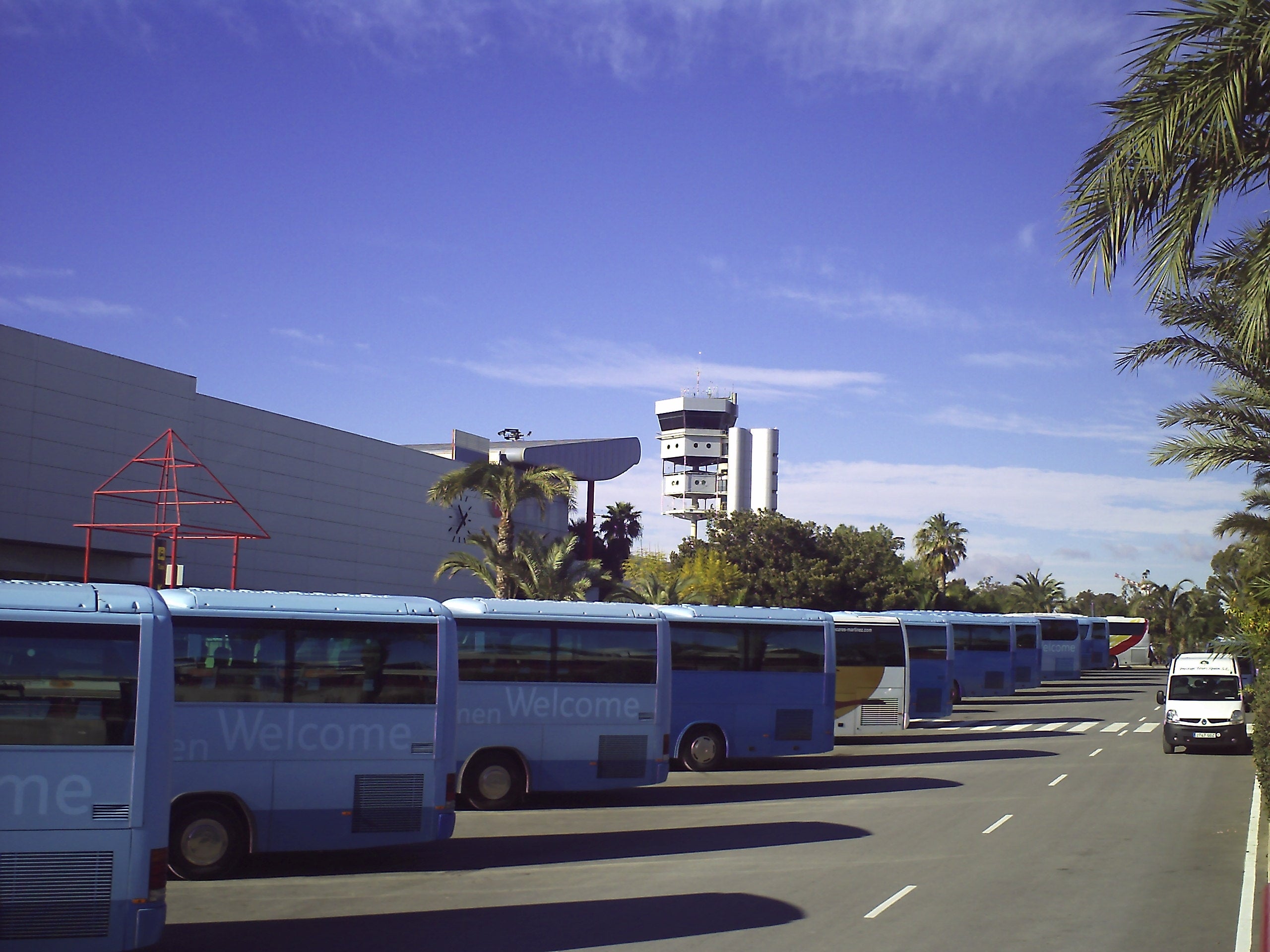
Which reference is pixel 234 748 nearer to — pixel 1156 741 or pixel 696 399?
pixel 1156 741

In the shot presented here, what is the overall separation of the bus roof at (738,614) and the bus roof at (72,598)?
13.7m

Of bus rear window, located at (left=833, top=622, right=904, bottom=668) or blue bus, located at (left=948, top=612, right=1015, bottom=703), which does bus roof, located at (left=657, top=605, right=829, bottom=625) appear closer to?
bus rear window, located at (left=833, top=622, right=904, bottom=668)

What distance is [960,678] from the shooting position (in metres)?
43.5

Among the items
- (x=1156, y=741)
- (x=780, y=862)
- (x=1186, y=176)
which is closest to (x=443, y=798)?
(x=780, y=862)

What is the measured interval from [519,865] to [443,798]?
4.14 ft

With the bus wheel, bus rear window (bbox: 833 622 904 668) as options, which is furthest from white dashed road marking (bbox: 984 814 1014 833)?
bus rear window (bbox: 833 622 904 668)

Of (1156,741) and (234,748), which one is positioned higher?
(234,748)

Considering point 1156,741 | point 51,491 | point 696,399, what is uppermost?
point 696,399

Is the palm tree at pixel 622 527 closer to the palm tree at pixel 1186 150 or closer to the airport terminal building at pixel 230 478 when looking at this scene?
the airport terminal building at pixel 230 478

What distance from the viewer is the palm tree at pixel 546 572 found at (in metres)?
36.5

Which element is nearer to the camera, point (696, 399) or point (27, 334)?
point (27, 334)

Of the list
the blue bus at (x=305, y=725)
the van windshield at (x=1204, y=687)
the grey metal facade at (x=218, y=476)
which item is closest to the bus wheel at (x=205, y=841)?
the blue bus at (x=305, y=725)

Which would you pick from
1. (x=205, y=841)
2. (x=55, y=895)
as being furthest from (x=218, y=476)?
(x=55, y=895)

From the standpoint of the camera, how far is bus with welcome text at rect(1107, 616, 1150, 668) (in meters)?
72.9
